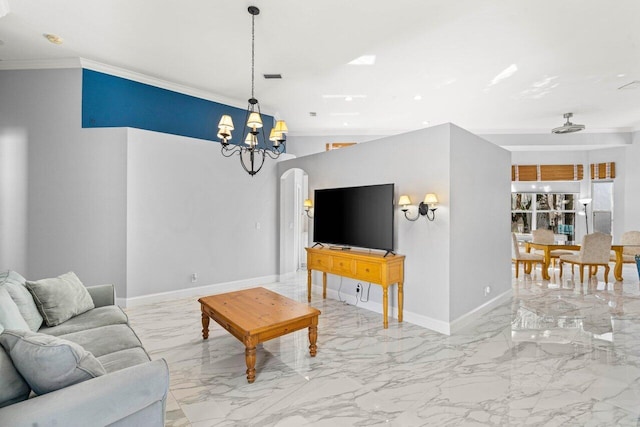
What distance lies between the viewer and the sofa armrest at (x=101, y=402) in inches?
47.4

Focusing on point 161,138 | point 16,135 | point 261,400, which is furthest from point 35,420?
point 16,135

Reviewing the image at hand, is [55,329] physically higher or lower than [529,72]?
lower

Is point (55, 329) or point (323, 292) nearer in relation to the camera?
point (55, 329)

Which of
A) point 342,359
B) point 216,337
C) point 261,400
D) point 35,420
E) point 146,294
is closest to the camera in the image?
point 35,420

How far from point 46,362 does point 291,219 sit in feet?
16.6

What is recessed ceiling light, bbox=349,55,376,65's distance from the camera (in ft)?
13.1

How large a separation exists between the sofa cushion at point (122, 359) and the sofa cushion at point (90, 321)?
0.62 metres

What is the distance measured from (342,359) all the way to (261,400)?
0.89 meters

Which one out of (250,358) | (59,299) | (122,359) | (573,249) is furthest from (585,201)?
(59,299)

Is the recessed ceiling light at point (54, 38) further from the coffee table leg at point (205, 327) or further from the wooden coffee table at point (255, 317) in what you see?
the coffee table leg at point (205, 327)

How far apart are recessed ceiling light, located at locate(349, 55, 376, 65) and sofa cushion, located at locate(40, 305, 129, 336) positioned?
3933 mm

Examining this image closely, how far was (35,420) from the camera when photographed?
119cm

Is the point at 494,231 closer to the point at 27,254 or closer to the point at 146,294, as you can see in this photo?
the point at 146,294

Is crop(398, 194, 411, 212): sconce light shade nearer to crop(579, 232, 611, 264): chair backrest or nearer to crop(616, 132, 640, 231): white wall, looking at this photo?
crop(579, 232, 611, 264): chair backrest
